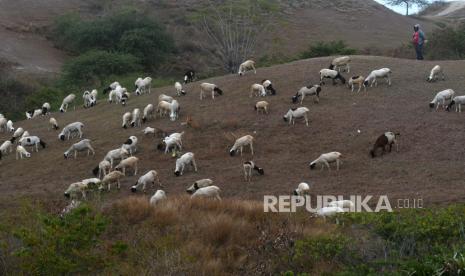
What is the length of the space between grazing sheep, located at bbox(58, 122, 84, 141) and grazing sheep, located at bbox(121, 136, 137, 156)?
3.56 metres

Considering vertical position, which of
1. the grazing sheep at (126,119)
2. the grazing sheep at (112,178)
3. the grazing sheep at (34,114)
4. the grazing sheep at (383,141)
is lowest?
the grazing sheep at (34,114)

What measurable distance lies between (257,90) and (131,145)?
228 inches

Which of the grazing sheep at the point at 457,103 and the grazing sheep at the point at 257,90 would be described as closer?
the grazing sheep at the point at 457,103

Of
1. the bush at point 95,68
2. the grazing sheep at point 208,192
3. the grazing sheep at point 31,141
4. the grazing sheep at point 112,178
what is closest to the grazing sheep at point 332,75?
the grazing sheep at point 112,178

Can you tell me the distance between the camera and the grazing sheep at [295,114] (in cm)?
1911

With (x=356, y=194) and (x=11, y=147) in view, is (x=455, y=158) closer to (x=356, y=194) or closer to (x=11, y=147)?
(x=356, y=194)

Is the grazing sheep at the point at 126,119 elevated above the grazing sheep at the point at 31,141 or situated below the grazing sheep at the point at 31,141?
above

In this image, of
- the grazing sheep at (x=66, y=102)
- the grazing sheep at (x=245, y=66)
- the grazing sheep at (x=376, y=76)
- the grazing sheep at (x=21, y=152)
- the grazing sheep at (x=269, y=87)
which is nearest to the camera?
the grazing sheep at (x=21, y=152)

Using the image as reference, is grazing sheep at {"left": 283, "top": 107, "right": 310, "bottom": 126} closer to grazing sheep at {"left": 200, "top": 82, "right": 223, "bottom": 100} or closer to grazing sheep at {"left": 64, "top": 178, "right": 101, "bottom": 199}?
grazing sheep at {"left": 200, "top": 82, "right": 223, "bottom": 100}

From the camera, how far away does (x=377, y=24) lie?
57.8 meters

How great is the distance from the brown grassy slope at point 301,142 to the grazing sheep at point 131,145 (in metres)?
0.34

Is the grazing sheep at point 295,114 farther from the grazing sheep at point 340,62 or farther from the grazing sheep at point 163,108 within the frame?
the grazing sheep at point 340,62

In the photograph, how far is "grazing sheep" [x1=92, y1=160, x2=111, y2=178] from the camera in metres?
17.5

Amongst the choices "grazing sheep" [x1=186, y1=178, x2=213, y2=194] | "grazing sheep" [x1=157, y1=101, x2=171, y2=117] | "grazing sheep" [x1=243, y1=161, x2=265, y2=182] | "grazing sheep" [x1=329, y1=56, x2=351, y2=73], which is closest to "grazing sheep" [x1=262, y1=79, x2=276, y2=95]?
"grazing sheep" [x1=329, y1=56, x2=351, y2=73]
